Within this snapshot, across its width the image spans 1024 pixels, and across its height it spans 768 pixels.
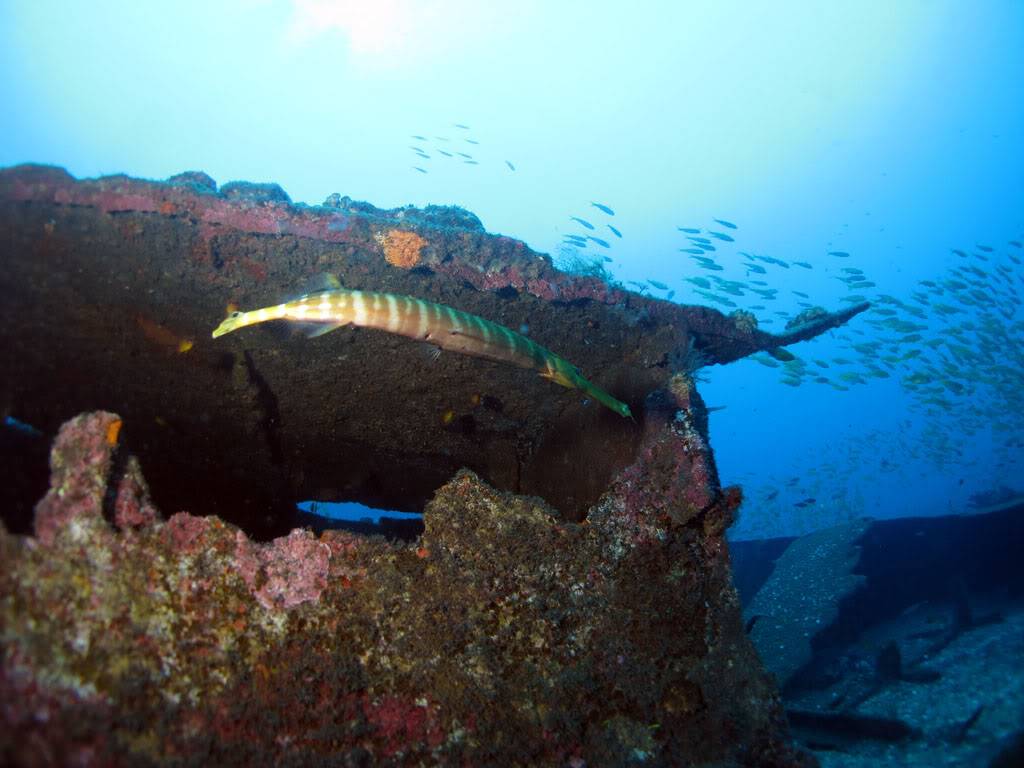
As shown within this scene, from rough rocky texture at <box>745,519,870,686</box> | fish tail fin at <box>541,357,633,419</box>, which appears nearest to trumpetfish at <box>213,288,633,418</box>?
fish tail fin at <box>541,357,633,419</box>

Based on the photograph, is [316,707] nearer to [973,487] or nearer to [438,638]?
[438,638]

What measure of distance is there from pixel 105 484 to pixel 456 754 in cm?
238

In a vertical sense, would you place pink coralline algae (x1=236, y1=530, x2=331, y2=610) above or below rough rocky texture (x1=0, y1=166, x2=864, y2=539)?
below

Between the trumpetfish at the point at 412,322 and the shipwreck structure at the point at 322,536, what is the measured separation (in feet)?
1.24

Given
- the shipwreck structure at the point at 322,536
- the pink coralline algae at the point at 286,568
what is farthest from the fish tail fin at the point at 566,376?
the pink coralline algae at the point at 286,568

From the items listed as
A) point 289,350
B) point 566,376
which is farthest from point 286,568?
point 566,376

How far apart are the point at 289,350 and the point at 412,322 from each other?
1.68 metres

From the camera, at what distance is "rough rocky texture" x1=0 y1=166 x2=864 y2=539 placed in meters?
3.45

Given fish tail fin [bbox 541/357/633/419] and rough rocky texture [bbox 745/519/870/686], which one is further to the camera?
rough rocky texture [bbox 745/519/870/686]

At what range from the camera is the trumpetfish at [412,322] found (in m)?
3.02

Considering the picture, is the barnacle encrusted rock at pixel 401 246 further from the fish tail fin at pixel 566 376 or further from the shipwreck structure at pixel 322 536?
the fish tail fin at pixel 566 376

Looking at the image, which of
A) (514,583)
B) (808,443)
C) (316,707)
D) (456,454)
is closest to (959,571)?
(456,454)

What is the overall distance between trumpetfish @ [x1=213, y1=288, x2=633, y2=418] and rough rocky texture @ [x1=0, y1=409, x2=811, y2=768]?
0.91 metres

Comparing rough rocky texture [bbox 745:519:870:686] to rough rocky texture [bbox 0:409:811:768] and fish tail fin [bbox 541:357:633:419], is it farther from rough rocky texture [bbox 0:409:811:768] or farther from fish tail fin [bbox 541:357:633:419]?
fish tail fin [bbox 541:357:633:419]
